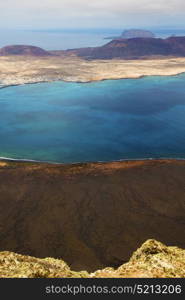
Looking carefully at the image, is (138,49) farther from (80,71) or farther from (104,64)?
(80,71)

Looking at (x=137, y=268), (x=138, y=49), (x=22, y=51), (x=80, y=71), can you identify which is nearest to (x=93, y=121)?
(x=137, y=268)

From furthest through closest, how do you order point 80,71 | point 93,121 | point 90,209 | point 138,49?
point 138,49 → point 80,71 → point 93,121 → point 90,209

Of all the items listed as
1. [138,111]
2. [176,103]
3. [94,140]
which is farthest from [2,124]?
[176,103]

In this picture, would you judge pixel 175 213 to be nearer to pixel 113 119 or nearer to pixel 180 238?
pixel 180 238

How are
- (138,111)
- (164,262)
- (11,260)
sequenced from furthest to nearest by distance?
1. (138,111)
2. (11,260)
3. (164,262)

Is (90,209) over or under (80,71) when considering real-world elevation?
under

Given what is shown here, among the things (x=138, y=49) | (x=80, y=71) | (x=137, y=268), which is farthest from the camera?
(x=138, y=49)
